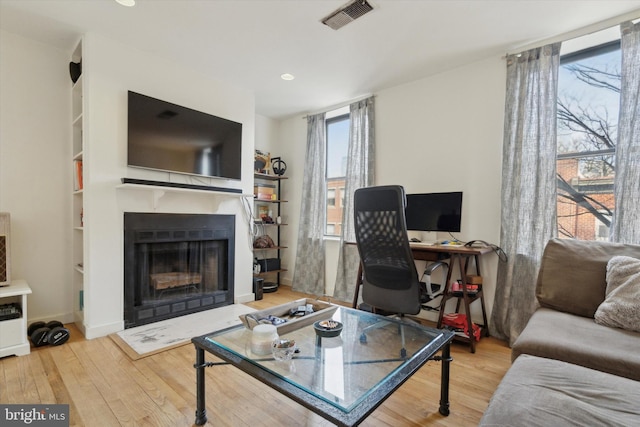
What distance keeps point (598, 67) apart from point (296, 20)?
246cm

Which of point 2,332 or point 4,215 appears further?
point 4,215

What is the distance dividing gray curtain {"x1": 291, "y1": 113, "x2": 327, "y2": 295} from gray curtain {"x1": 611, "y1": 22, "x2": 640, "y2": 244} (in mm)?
2887

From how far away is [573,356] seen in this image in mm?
1423

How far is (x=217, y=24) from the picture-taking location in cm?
246

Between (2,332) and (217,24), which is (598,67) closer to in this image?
(217,24)

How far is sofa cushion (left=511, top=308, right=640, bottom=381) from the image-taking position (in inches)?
52.6

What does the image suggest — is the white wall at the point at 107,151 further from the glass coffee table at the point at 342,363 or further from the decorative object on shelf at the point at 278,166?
the glass coffee table at the point at 342,363

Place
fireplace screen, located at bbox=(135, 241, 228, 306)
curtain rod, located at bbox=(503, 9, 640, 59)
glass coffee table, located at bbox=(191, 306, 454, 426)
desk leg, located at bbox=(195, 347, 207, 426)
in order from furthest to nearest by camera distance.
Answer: fireplace screen, located at bbox=(135, 241, 228, 306) < curtain rod, located at bbox=(503, 9, 640, 59) < desk leg, located at bbox=(195, 347, 207, 426) < glass coffee table, located at bbox=(191, 306, 454, 426)

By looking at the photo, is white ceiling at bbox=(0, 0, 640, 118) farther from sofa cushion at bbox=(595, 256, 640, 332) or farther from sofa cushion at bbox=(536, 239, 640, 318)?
sofa cushion at bbox=(595, 256, 640, 332)

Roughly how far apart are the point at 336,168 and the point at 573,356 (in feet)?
10.7

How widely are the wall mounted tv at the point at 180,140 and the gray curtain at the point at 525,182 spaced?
2788 millimetres

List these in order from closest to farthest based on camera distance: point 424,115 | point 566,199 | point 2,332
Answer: point 2,332, point 566,199, point 424,115

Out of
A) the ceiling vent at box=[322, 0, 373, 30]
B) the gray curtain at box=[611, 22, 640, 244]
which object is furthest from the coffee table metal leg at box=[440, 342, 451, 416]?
the ceiling vent at box=[322, 0, 373, 30]

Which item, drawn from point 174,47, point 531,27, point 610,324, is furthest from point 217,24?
point 610,324
